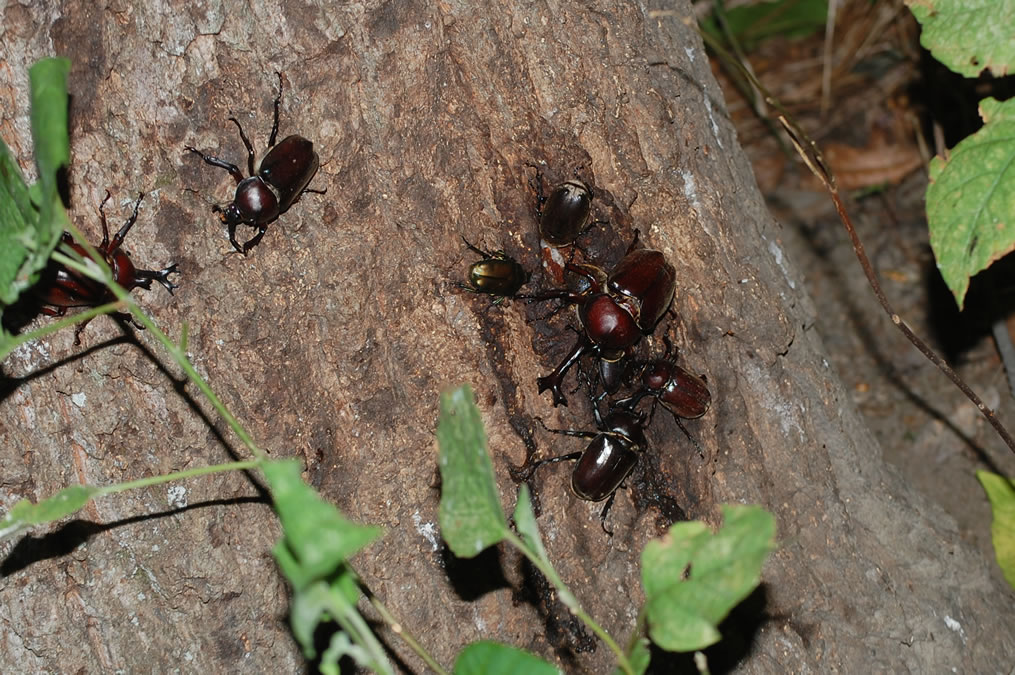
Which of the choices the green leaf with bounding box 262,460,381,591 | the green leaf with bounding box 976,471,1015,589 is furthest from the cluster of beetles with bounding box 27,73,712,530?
the green leaf with bounding box 976,471,1015,589

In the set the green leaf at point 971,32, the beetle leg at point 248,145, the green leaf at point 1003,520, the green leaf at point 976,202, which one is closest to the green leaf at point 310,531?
the beetle leg at point 248,145

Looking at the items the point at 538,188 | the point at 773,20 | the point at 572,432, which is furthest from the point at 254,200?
the point at 773,20

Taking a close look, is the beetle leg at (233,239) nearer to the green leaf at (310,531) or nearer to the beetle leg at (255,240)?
the beetle leg at (255,240)

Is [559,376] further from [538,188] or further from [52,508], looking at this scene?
[52,508]

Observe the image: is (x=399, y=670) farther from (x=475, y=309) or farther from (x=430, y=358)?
(x=475, y=309)

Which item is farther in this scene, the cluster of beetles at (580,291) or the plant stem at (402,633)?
the cluster of beetles at (580,291)

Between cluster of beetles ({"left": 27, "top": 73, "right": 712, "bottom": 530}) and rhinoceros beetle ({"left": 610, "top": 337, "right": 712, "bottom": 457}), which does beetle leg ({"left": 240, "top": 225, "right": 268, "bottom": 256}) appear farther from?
rhinoceros beetle ({"left": 610, "top": 337, "right": 712, "bottom": 457})

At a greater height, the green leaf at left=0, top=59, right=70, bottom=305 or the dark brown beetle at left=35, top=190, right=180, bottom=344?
the green leaf at left=0, top=59, right=70, bottom=305
